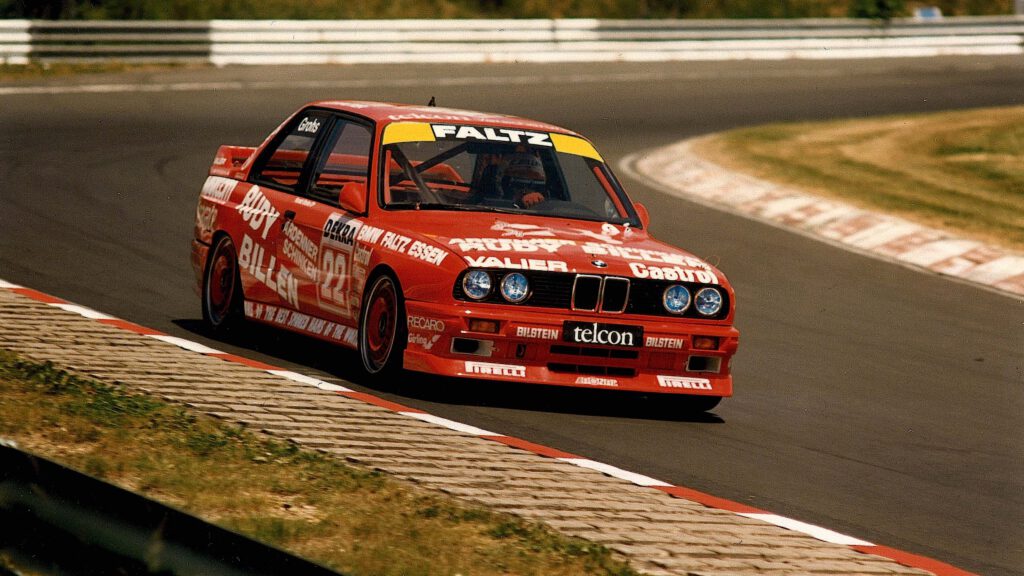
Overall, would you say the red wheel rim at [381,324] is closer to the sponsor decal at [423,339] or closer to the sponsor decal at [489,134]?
the sponsor decal at [423,339]

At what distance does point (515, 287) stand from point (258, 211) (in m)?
2.29

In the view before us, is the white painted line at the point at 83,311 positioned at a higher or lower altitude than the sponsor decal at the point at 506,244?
lower

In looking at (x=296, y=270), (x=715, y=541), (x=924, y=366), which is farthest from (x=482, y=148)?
(x=715, y=541)

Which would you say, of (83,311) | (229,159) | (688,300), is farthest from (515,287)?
(229,159)

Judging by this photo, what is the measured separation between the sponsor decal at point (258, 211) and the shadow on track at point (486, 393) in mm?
681

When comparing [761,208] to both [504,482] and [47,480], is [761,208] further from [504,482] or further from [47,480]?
[47,480]

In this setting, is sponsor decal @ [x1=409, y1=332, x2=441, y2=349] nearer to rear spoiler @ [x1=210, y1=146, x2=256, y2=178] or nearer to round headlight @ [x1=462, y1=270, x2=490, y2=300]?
round headlight @ [x1=462, y1=270, x2=490, y2=300]

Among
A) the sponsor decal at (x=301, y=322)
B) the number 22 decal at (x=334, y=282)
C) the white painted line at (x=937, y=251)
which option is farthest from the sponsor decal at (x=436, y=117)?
the white painted line at (x=937, y=251)

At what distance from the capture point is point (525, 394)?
9102 mm

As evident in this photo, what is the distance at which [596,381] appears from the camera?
28.1 ft

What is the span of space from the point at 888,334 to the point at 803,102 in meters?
16.2

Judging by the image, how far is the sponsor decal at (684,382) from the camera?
28.6 feet

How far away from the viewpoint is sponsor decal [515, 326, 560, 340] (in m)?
8.37

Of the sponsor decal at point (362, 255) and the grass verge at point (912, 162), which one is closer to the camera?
the sponsor decal at point (362, 255)
